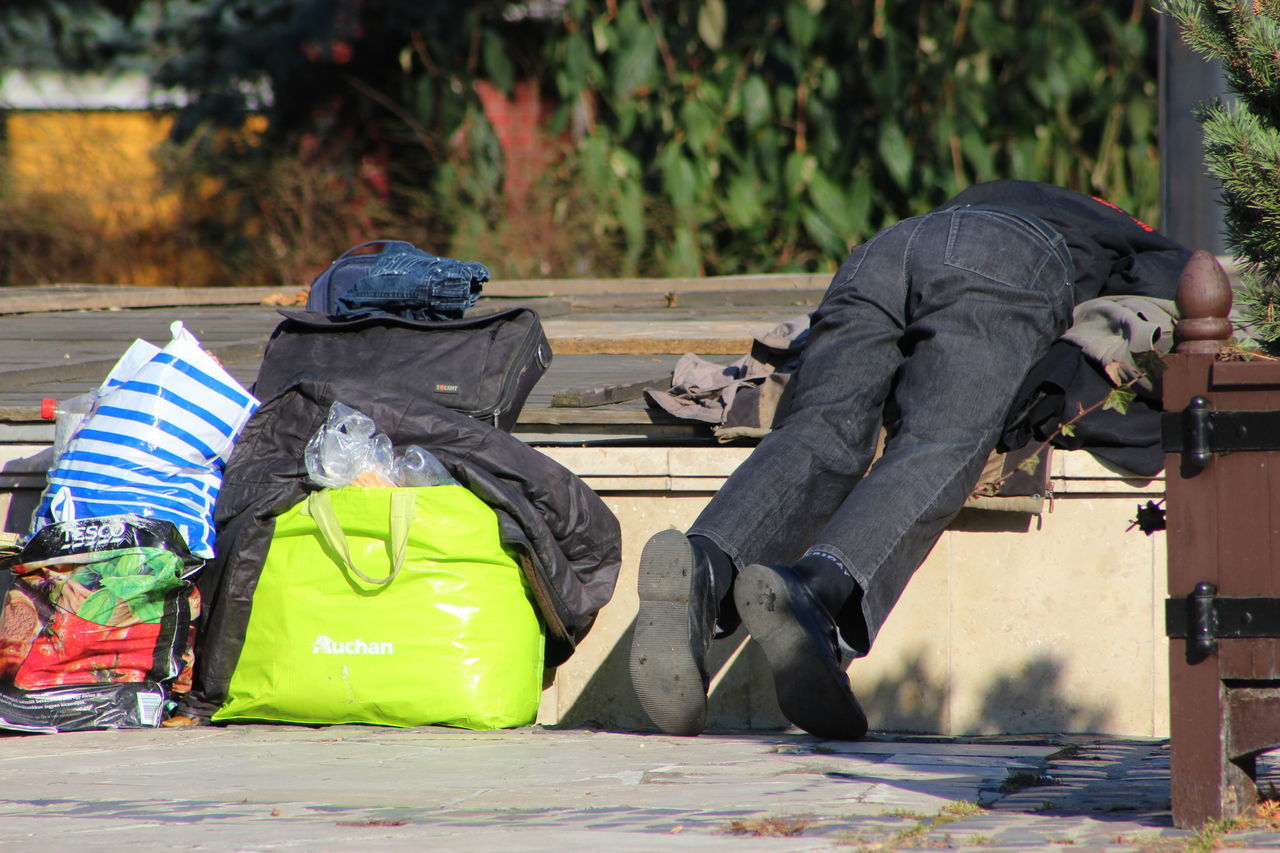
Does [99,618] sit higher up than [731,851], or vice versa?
[99,618]

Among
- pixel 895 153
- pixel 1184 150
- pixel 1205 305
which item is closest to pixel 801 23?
pixel 895 153

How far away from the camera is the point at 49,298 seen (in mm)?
7527

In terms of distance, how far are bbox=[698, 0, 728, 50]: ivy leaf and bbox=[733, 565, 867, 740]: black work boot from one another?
8.62m

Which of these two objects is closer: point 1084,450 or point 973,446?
point 973,446

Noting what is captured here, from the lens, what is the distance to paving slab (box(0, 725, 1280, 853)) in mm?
2279

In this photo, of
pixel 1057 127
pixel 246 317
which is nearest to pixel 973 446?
pixel 246 317

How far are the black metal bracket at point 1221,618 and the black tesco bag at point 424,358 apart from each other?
6.47ft

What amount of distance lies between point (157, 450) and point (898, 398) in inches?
70.5

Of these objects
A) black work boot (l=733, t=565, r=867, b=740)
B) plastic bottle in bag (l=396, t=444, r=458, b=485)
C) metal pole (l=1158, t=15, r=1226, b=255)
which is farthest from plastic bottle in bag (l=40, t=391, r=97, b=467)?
metal pole (l=1158, t=15, r=1226, b=255)

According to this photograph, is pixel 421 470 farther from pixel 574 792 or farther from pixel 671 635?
pixel 574 792

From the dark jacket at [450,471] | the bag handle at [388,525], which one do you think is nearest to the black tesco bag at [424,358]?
the dark jacket at [450,471]

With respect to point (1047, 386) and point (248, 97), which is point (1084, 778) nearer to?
point (1047, 386)

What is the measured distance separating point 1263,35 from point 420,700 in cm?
224

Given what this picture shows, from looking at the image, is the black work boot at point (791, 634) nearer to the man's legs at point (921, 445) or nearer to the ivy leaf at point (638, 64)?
the man's legs at point (921, 445)
